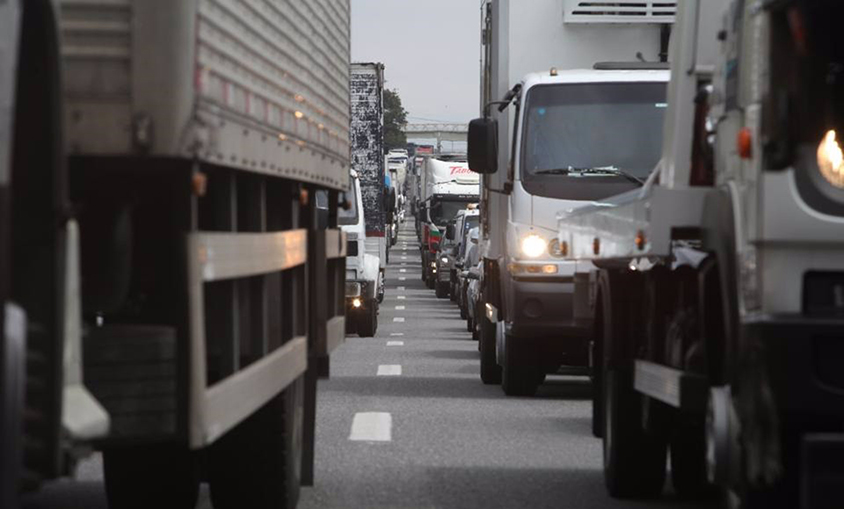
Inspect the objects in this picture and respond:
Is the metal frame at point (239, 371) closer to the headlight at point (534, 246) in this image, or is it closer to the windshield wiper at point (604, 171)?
the windshield wiper at point (604, 171)

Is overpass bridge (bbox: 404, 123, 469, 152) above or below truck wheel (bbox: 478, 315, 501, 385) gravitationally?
above

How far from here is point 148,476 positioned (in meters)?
8.70

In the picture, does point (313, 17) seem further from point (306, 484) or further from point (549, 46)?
point (549, 46)

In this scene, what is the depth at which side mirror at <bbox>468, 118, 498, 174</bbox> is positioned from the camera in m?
16.5

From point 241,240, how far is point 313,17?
8.26 feet

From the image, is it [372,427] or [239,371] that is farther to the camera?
[372,427]

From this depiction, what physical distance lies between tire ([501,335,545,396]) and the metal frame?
29.1ft

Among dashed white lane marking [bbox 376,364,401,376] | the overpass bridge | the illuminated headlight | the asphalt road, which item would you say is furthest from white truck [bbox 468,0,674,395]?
the overpass bridge

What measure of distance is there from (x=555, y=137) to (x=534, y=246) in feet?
2.88

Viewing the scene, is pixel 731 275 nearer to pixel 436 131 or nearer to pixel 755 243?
pixel 755 243

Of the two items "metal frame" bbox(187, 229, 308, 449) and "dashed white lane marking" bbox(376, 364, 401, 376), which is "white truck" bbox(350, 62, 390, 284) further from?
"metal frame" bbox(187, 229, 308, 449)

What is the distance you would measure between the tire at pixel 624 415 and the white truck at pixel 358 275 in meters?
16.6

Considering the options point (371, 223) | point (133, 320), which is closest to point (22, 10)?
point (133, 320)

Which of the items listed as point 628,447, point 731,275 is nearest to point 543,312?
point 628,447
